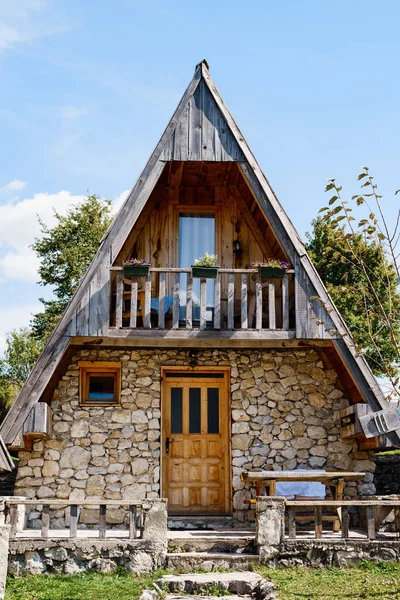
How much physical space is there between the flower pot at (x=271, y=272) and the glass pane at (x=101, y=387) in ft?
10.1

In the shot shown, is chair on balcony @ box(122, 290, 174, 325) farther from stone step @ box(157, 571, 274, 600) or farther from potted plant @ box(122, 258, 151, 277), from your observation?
stone step @ box(157, 571, 274, 600)

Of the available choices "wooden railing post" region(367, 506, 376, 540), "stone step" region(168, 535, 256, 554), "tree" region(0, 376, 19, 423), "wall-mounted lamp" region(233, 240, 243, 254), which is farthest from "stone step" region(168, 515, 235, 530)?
"tree" region(0, 376, 19, 423)

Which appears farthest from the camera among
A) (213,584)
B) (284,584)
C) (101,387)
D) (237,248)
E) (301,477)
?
(237,248)

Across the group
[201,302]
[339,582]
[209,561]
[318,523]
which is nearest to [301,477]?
[318,523]

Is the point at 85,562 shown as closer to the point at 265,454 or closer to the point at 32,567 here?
the point at 32,567

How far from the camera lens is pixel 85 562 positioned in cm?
871

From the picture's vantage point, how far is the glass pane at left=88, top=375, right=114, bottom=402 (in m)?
11.9

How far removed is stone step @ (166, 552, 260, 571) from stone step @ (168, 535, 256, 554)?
28cm

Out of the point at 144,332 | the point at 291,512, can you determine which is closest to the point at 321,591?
the point at 291,512

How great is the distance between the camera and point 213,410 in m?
12.2

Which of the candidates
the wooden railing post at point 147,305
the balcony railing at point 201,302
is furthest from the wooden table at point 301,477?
the wooden railing post at point 147,305

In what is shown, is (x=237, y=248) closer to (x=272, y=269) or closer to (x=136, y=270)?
(x=272, y=269)

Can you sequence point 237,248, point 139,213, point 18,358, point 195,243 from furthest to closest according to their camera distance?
point 18,358 < point 195,243 < point 237,248 < point 139,213

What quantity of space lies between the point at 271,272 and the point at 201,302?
1211 mm
